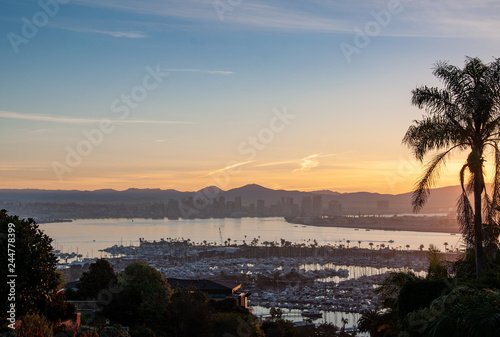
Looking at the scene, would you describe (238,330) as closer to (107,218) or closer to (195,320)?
(195,320)

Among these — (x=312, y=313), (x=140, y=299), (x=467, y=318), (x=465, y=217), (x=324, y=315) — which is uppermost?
(x=465, y=217)

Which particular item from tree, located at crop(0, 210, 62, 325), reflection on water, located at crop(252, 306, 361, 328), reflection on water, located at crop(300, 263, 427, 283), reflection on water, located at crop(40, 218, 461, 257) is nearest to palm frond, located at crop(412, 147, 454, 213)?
tree, located at crop(0, 210, 62, 325)

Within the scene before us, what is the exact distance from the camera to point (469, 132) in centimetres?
958

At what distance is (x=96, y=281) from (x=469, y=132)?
13.5m

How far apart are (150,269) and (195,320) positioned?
255 cm

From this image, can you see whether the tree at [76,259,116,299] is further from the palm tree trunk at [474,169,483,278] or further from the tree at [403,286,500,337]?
the tree at [403,286,500,337]

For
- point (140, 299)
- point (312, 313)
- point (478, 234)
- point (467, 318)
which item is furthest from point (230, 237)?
point (467, 318)

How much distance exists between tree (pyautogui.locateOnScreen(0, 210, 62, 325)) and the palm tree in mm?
Answer: 7023

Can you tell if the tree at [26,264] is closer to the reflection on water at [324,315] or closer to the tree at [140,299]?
the tree at [140,299]

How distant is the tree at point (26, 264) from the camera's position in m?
8.62

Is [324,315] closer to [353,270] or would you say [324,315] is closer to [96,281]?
[96,281]

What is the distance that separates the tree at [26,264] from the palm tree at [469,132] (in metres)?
7.02

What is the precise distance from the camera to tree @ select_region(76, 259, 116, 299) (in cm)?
1743

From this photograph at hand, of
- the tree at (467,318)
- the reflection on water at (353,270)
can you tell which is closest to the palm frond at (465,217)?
the tree at (467,318)
